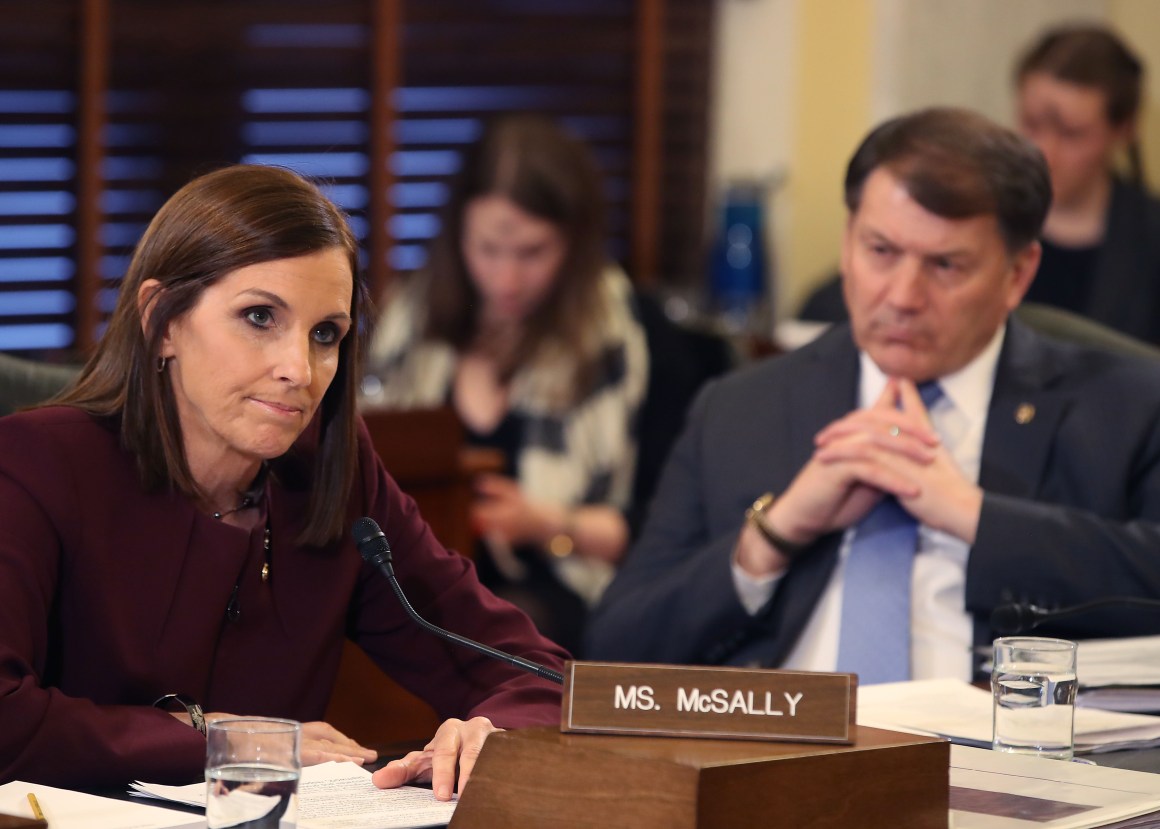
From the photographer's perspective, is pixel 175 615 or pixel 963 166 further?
pixel 963 166

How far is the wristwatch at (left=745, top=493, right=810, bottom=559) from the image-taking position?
2.45 meters

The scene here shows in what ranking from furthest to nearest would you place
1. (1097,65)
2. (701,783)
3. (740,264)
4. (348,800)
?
(740,264) → (1097,65) → (348,800) → (701,783)

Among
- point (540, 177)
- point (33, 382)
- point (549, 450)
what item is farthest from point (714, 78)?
point (33, 382)

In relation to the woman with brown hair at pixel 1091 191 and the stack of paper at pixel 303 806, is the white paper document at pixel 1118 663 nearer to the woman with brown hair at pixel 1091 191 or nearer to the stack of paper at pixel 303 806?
the stack of paper at pixel 303 806

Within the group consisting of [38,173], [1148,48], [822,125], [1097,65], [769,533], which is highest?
[1148,48]

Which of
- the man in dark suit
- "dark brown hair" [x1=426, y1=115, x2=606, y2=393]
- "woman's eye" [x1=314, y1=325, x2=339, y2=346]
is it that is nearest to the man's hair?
the man in dark suit

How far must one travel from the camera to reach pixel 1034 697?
175 cm

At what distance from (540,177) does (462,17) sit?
1135mm

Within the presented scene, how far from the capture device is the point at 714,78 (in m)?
5.10

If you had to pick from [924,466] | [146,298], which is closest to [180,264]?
[146,298]

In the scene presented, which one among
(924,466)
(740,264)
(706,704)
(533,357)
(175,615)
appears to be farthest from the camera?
(740,264)

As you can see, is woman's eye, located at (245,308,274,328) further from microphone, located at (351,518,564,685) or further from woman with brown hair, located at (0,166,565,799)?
microphone, located at (351,518,564,685)

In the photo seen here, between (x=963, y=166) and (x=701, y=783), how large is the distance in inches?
58.5

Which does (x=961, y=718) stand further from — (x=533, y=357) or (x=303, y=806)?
(x=533, y=357)
